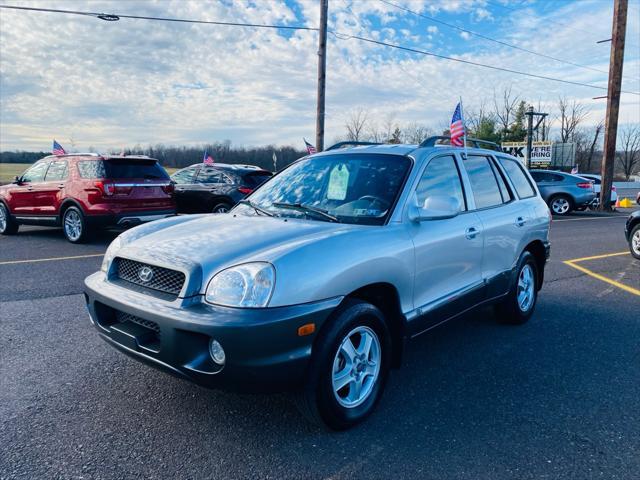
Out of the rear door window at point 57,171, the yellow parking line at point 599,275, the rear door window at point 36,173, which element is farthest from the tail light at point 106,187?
the yellow parking line at point 599,275

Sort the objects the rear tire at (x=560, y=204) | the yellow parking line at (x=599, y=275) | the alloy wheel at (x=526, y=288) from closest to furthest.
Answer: the alloy wheel at (x=526, y=288), the yellow parking line at (x=599, y=275), the rear tire at (x=560, y=204)

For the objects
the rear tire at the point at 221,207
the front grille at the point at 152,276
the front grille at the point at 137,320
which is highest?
the front grille at the point at 152,276

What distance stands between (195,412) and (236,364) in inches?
33.9

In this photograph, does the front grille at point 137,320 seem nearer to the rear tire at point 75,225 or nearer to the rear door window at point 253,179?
the rear tire at point 75,225

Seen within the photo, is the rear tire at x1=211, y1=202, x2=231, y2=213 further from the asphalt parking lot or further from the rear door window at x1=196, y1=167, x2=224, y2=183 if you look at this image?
the asphalt parking lot

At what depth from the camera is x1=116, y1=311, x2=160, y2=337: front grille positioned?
2.68m

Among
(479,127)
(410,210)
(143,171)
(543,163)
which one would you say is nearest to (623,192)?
(543,163)

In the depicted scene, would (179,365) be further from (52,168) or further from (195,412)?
(52,168)

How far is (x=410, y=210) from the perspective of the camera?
3322mm

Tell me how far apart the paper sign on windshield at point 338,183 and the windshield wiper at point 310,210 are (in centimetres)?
19

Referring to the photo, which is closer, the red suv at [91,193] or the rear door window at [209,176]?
the red suv at [91,193]

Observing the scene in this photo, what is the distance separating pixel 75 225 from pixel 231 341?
28.2 feet

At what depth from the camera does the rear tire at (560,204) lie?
18.6 m

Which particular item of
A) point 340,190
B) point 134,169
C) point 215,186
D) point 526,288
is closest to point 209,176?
point 215,186
